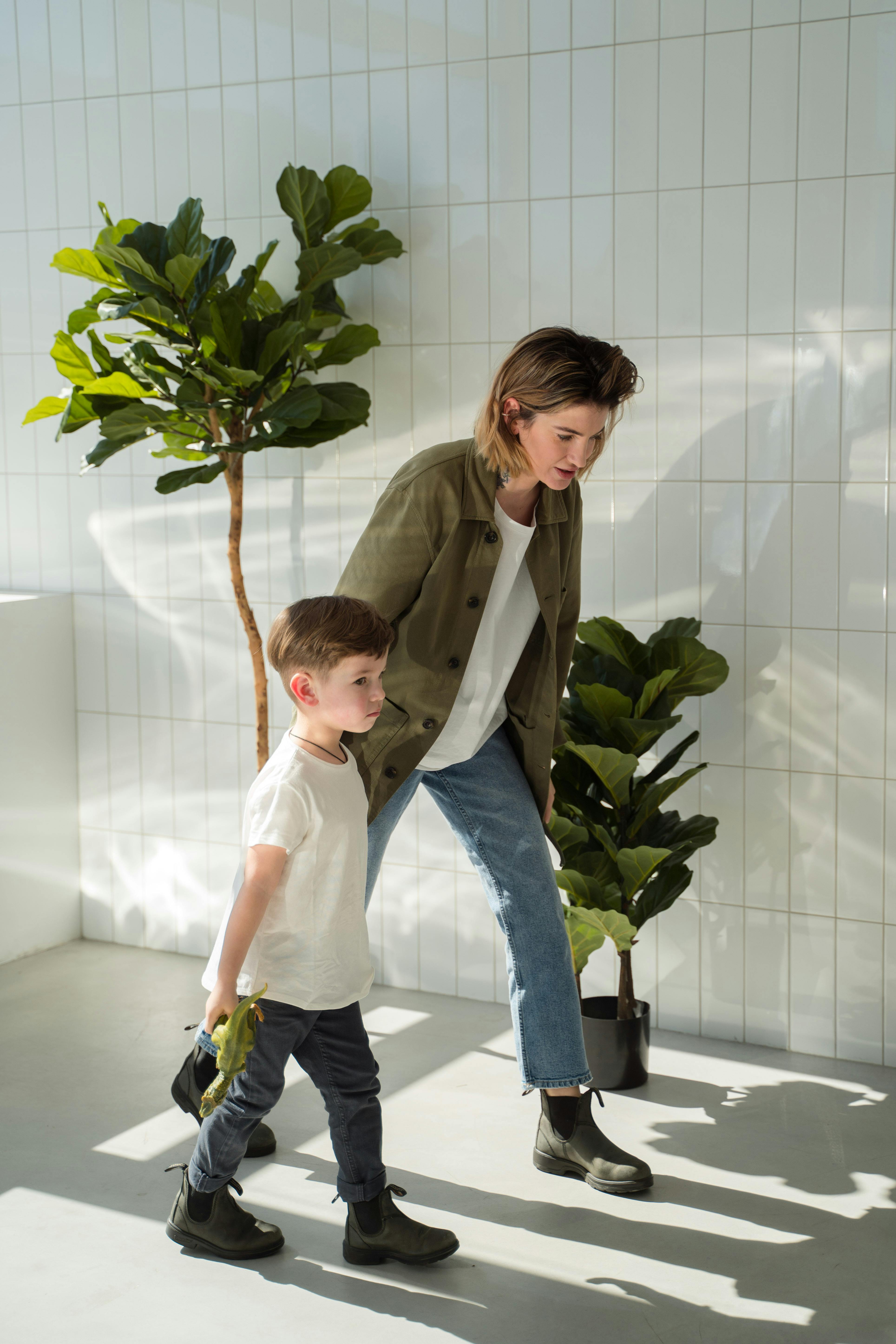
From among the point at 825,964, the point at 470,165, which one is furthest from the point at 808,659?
the point at 470,165

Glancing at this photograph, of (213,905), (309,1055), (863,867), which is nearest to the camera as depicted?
(309,1055)

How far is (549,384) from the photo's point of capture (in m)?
1.98

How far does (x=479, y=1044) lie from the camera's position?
3002 mm

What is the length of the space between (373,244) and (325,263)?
5.7 inches

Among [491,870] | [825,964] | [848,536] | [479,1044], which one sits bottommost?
[479,1044]

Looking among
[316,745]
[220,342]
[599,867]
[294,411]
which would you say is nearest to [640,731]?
[599,867]

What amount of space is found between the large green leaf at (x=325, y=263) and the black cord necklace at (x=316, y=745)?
1.47 m

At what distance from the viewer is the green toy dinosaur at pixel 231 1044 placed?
1.73 metres

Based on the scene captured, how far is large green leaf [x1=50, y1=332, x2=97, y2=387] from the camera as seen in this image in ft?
9.79

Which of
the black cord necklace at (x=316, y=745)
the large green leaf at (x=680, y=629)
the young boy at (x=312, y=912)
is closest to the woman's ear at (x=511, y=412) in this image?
the young boy at (x=312, y=912)

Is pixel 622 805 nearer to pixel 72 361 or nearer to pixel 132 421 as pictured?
pixel 132 421

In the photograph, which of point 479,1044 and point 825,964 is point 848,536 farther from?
point 479,1044

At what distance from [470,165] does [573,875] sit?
5.65 feet

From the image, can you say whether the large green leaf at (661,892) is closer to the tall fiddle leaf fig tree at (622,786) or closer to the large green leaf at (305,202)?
the tall fiddle leaf fig tree at (622,786)
